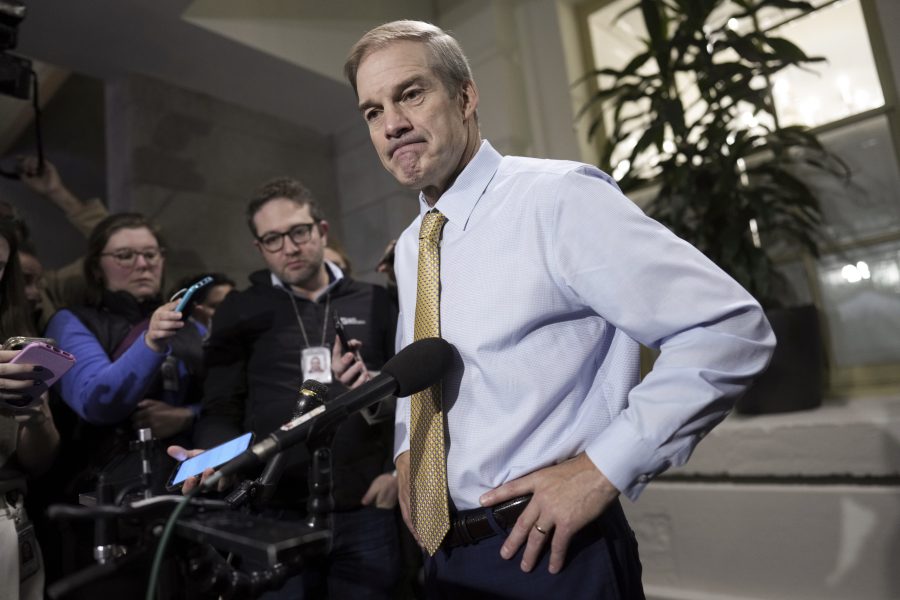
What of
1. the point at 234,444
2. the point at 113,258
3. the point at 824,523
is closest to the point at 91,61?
the point at 113,258

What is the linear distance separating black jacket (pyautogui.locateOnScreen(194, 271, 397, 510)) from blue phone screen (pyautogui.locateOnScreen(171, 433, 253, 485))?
826mm

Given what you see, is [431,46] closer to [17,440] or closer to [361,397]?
[361,397]

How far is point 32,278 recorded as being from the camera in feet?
5.94

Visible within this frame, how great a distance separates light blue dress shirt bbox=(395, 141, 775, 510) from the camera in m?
0.76

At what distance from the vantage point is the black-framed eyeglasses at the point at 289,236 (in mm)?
1734

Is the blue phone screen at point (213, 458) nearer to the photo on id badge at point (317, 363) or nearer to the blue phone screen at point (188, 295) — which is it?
the blue phone screen at point (188, 295)

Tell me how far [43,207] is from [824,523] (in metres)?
3.33

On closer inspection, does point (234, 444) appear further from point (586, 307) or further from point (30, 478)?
point (30, 478)

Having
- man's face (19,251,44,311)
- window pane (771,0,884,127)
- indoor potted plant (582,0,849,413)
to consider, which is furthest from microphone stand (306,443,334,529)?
window pane (771,0,884,127)

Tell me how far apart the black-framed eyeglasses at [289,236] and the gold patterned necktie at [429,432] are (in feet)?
2.53

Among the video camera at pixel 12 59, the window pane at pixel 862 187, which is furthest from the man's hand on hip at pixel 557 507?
the window pane at pixel 862 187

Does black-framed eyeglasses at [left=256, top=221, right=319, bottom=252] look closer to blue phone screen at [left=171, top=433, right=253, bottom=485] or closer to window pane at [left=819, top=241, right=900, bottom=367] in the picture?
blue phone screen at [left=171, top=433, right=253, bottom=485]

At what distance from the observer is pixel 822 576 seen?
187 centimetres

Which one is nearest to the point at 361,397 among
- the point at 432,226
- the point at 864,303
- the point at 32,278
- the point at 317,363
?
the point at 432,226
